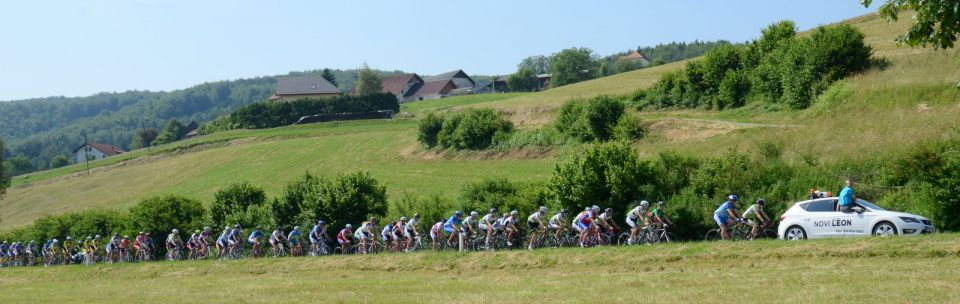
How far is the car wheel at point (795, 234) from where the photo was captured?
2372 centimetres

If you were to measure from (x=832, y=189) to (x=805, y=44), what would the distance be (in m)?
26.4

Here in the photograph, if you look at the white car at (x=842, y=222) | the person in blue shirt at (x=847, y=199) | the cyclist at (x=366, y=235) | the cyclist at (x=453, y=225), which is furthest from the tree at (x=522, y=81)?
the person in blue shirt at (x=847, y=199)

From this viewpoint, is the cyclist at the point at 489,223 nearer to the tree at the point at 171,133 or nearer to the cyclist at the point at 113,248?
the cyclist at the point at 113,248

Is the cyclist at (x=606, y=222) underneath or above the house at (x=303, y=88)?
underneath

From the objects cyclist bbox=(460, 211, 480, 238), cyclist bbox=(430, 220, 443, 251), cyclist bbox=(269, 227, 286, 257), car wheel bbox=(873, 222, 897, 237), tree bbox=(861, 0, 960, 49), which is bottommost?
cyclist bbox=(269, 227, 286, 257)

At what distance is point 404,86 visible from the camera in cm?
15300

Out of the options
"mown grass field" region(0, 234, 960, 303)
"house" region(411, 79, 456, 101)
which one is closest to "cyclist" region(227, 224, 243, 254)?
"mown grass field" region(0, 234, 960, 303)

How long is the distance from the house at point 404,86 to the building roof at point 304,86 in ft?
39.8

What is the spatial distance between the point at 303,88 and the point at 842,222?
122 metres

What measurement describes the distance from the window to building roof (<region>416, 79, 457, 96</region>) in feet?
411

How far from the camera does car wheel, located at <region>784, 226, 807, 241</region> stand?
2372cm

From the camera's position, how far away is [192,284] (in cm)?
2711

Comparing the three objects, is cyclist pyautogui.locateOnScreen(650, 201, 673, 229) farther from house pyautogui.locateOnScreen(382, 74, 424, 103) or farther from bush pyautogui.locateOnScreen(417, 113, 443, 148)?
house pyautogui.locateOnScreen(382, 74, 424, 103)

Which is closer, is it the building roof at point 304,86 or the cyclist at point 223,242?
the cyclist at point 223,242
